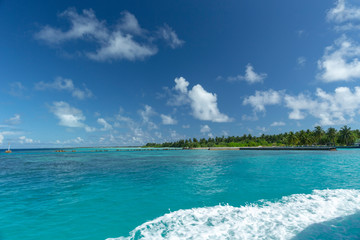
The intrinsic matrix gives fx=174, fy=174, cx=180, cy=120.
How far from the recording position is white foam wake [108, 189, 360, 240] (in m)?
7.01

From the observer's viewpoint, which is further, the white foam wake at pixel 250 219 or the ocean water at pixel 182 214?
the ocean water at pixel 182 214

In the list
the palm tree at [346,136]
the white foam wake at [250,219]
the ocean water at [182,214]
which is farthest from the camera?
the palm tree at [346,136]

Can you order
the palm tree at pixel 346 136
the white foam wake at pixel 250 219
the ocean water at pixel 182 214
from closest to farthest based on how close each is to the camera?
the white foam wake at pixel 250 219 < the ocean water at pixel 182 214 < the palm tree at pixel 346 136

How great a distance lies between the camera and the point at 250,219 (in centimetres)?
823

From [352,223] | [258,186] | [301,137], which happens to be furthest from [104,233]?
[301,137]

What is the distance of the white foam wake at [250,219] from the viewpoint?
7.01m

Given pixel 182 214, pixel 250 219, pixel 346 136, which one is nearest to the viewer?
pixel 250 219

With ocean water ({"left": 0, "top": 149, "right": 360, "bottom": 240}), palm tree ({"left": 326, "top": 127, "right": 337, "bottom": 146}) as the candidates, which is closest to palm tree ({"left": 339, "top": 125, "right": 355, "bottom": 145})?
palm tree ({"left": 326, "top": 127, "right": 337, "bottom": 146})

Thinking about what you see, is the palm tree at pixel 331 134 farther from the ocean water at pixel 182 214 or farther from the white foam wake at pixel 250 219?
the white foam wake at pixel 250 219

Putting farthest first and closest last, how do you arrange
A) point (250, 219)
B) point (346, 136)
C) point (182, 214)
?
point (346, 136)
point (182, 214)
point (250, 219)

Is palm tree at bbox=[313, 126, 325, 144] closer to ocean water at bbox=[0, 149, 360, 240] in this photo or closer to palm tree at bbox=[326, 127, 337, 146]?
palm tree at bbox=[326, 127, 337, 146]

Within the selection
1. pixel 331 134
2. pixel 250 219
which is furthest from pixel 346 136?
pixel 250 219

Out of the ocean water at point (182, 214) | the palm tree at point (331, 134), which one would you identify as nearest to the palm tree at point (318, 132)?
the palm tree at point (331, 134)

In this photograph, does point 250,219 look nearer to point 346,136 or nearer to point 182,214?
point 182,214
